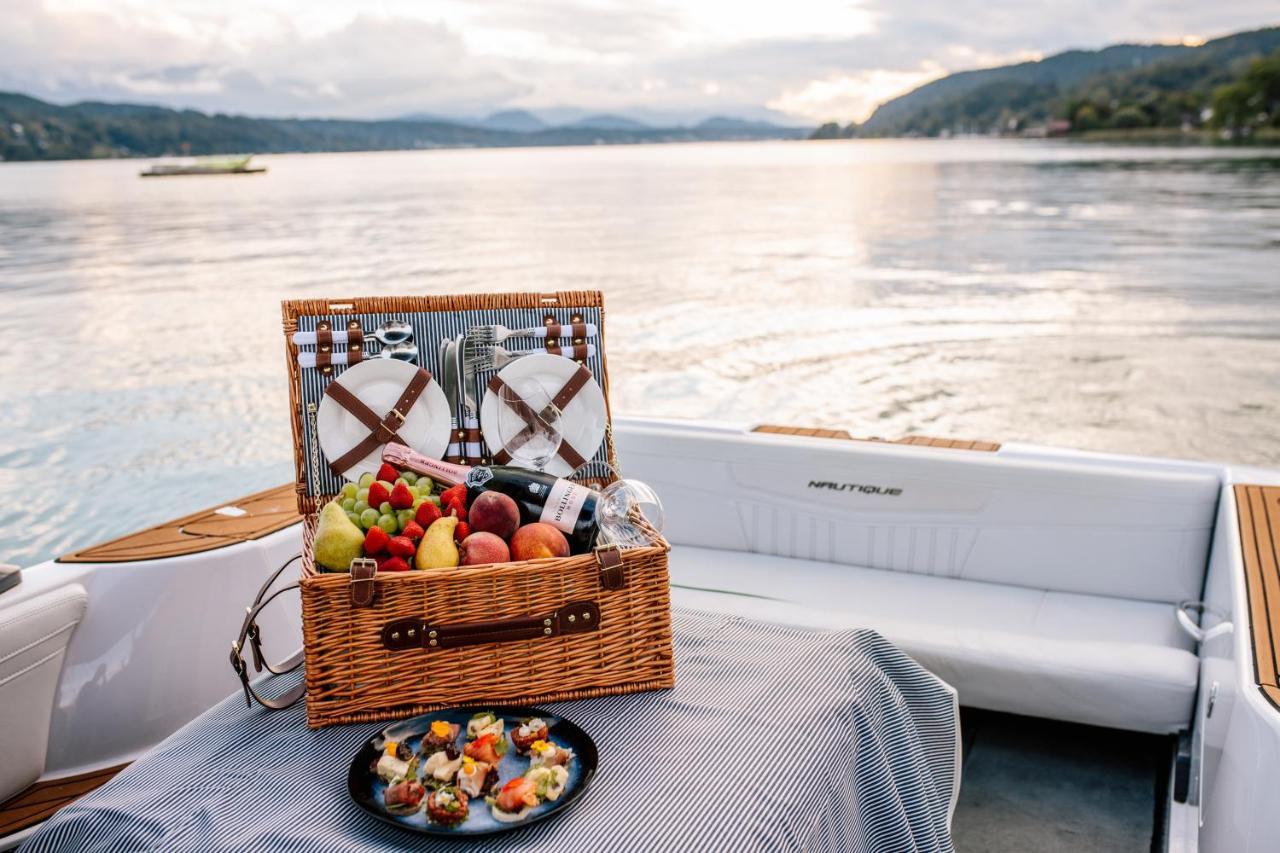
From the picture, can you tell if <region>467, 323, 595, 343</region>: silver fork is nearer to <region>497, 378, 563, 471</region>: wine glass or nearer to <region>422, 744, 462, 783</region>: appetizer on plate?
<region>497, 378, 563, 471</region>: wine glass

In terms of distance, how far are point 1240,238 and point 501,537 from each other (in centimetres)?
2120

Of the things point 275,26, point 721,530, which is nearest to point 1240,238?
point 721,530

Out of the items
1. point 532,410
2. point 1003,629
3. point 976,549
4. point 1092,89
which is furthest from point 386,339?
point 1092,89

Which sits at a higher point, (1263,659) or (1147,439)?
(1263,659)

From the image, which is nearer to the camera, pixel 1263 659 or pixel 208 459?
pixel 1263 659

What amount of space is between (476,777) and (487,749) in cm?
4

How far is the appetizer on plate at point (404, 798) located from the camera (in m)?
0.89

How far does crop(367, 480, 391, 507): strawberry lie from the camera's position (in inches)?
46.4

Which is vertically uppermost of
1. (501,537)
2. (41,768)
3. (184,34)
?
(184,34)

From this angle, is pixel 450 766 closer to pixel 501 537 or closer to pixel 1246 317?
pixel 501 537

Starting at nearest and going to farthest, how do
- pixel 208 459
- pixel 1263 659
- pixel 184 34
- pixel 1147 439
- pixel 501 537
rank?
pixel 501 537 → pixel 1263 659 → pixel 208 459 → pixel 1147 439 → pixel 184 34

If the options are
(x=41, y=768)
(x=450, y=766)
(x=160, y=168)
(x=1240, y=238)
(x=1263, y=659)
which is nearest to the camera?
(x=450, y=766)

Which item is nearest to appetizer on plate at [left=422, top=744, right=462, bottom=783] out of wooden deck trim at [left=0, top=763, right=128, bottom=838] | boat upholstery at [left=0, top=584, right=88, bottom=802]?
wooden deck trim at [left=0, top=763, right=128, bottom=838]

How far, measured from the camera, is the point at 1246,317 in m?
13.5
